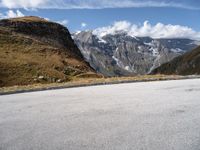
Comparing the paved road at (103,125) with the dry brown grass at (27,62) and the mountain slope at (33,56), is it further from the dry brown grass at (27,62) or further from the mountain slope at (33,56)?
the mountain slope at (33,56)

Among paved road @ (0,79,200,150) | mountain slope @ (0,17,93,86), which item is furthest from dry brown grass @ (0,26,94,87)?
paved road @ (0,79,200,150)

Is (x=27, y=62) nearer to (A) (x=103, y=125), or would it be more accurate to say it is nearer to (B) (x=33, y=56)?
(B) (x=33, y=56)

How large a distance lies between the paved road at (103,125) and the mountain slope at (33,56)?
2665cm

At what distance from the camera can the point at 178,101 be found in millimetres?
16641

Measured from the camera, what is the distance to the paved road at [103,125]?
914 centimetres

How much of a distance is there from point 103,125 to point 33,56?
145 ft

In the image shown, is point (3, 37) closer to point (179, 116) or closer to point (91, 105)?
point (91, 105)

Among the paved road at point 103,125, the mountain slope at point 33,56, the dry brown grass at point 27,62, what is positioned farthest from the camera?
the mountain slope at point 33,56

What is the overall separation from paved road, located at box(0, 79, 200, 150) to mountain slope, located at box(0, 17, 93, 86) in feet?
87.4

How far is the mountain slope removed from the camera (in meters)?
43.8

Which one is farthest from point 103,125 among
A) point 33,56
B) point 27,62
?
point 33,56

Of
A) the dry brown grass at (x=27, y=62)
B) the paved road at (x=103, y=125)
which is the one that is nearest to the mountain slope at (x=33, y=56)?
the dry brown grass at (x=27, y=62)

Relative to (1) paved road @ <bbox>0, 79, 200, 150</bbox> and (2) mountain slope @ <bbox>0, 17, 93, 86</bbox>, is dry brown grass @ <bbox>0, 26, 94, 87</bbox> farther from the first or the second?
(1) paved road @ <bbox>0, 79, 200, 150</bbox>

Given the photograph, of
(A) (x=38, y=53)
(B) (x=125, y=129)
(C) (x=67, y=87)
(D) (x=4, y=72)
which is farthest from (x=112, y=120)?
(A) (x=38, y=53)
